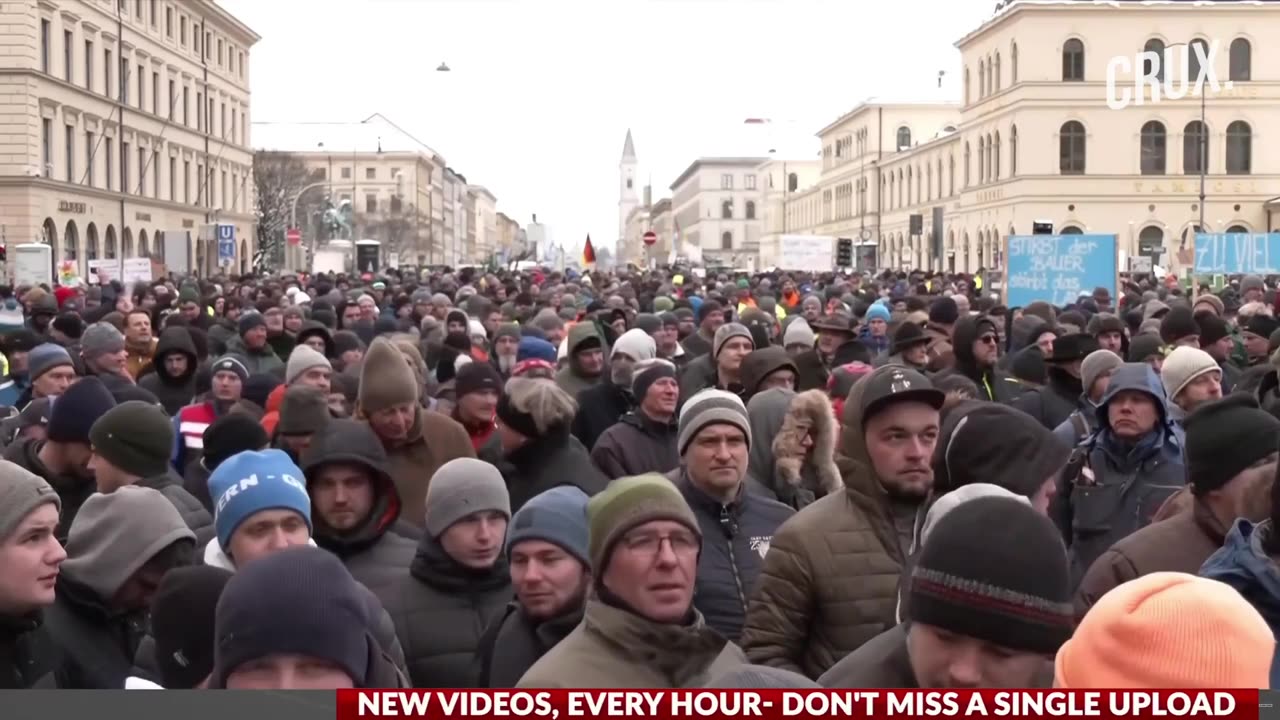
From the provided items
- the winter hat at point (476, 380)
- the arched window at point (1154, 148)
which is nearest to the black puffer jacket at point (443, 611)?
the winter hat at point (476, 380)

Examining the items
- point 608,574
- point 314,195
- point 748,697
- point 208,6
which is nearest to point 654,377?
point 608,574

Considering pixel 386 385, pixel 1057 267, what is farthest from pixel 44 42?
pixel 386 385

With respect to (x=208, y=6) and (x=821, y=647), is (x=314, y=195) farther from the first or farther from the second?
(x=821, y=647)

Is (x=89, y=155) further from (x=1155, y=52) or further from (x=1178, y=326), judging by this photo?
(x=1178, y=326)

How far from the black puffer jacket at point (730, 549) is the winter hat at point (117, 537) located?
172 cm

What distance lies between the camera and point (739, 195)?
7082 inches

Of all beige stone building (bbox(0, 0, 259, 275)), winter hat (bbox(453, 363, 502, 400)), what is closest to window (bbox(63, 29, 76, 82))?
beige stone building (bbox(0, 0, 259, 275))

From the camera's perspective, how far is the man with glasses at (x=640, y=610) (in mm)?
3809

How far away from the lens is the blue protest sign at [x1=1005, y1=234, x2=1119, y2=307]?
1873cm

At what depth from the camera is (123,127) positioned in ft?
208

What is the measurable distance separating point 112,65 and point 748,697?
210 ft

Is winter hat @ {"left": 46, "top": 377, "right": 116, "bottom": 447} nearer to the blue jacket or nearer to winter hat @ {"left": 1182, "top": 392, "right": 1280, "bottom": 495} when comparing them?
winter hat @ {"left": 1182, "top": 392, "right": 1280, "bottom": 495}

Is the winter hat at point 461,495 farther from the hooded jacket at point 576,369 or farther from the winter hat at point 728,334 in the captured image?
the hooded jacket at point 576,369

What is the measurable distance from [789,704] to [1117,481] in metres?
4.10
